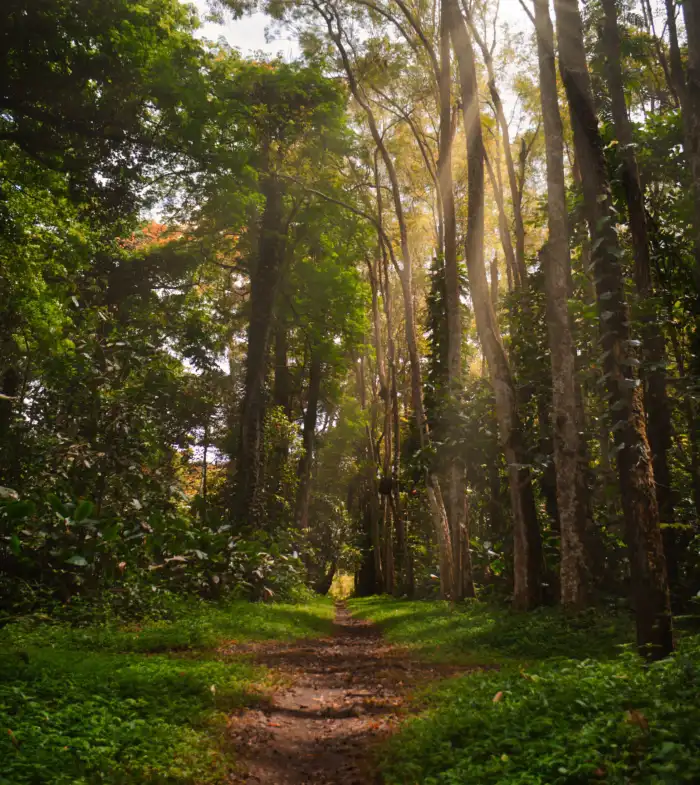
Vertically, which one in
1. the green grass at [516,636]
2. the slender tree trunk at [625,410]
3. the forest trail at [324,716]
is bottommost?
the forest trail at [324,716]

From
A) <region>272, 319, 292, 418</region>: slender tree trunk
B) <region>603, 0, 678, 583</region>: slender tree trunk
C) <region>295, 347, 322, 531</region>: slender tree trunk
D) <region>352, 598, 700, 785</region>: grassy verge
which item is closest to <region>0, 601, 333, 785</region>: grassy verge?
<region>352, 598, 700, 785</region>: grassy verge

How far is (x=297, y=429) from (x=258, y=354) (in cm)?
748

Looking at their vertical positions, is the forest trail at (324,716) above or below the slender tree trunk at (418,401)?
below

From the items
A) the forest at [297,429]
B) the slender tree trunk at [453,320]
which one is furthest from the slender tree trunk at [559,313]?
the slender tree trunk at [453,320]

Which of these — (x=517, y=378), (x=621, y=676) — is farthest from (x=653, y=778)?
(x=517, y=378)

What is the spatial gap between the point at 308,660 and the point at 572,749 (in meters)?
6.74

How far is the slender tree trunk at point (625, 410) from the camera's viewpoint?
6074 millimetres

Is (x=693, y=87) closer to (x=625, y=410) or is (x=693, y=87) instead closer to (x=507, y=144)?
(x=625, y=410)

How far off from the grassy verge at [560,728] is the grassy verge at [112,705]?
1.57 m

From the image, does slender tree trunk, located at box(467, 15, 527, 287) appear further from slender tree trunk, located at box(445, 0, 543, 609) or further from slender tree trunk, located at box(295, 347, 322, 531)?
slender tree trunk, located at box(295, 347, 322, 531)

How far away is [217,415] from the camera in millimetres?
32812

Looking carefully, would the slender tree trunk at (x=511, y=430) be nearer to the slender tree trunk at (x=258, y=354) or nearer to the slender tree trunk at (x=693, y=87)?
the slender tree trunk at (x=693, y=87)

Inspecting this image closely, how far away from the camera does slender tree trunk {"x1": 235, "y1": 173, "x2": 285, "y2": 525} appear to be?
18.5 metres

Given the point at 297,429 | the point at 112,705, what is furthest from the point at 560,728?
the point at 297,429
